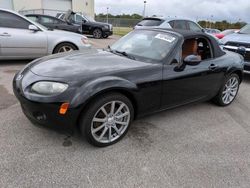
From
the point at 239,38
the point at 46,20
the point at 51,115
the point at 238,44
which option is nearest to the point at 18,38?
the point at 51,115

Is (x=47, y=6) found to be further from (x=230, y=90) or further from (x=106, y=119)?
(x=106, y=119)

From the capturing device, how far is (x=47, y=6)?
86.8ft

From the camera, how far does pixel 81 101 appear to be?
102 inches

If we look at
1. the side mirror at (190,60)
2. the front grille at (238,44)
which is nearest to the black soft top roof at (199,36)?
the side mirror at (190,60)

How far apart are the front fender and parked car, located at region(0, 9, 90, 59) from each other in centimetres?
444

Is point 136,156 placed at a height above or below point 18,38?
below

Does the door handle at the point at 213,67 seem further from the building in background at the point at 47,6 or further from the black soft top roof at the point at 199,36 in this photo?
the building in background at the point at 47,6

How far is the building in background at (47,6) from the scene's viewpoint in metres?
23.0

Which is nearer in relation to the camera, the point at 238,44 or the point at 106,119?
the point at 106,119

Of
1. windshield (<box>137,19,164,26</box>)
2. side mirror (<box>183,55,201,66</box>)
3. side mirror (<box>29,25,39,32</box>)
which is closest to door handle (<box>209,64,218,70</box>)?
side mirror (<box>183,55,201,66</box>)

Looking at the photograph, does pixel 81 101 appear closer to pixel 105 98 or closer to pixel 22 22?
pixel 105 98

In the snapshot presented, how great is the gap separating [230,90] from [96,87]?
10.2 feet

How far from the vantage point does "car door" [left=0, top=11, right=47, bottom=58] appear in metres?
6.22

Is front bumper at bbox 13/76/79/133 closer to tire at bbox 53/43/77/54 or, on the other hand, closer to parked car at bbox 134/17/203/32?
tire at bbox 53/43/77/54
